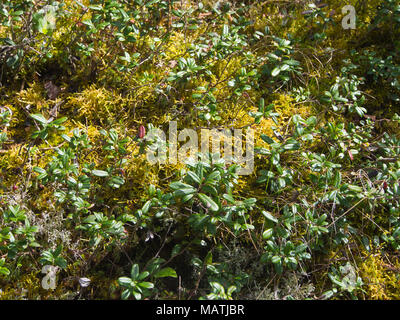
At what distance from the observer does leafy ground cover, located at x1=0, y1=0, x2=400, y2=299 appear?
238cm

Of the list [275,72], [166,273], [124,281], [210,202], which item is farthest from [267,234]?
[275,72]

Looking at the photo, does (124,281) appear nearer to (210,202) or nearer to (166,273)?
(166,273)

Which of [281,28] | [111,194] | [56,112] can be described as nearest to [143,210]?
[111,194]

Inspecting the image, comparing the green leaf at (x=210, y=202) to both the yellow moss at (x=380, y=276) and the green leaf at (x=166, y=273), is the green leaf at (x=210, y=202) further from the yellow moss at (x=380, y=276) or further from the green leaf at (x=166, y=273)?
the yellow moss at (x=380, y=276)

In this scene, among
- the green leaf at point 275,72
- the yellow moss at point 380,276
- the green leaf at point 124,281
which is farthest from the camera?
the green leaf at point 275,72

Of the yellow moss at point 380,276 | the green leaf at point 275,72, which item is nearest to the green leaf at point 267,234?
the yellow moss at point 380,276

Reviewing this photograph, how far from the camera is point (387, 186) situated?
260cm

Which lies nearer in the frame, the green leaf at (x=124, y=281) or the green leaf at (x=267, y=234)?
the green leaf at (x=124, y=281)

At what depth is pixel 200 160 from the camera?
2680 millimetres

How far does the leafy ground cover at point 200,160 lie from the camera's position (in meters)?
2.38

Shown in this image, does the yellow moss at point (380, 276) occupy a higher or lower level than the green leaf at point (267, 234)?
lower

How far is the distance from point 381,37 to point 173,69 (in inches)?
80.1
